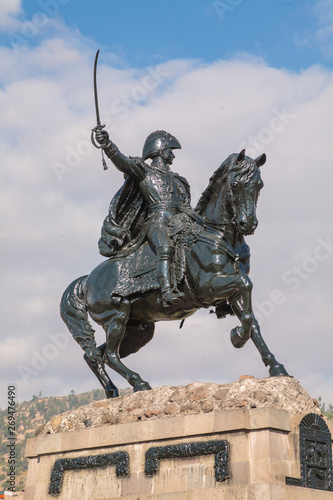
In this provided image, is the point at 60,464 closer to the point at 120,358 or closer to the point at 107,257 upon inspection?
the point at 120,358

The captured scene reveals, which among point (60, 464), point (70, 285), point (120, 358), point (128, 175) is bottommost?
point (60, 464)

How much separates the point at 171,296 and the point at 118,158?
2.18 m

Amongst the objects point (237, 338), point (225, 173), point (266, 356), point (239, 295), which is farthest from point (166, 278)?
point (266, 356)

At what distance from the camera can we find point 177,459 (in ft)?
30.9

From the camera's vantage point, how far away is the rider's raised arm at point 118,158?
11.5 metres

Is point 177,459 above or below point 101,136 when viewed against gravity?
below

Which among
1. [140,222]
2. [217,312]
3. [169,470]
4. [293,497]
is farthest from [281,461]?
[140,222]

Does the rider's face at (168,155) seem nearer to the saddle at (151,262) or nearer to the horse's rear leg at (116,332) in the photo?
the saddle at (151,262)

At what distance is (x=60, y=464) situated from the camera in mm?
10352

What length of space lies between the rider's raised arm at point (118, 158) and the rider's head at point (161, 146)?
17.3 inches

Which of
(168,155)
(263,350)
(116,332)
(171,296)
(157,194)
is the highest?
(168,155)

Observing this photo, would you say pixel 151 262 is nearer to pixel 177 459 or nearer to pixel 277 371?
pixel 277 371

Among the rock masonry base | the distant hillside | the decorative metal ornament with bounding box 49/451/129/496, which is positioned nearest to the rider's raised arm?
the rock masonry base

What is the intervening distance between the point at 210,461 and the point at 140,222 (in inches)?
164
